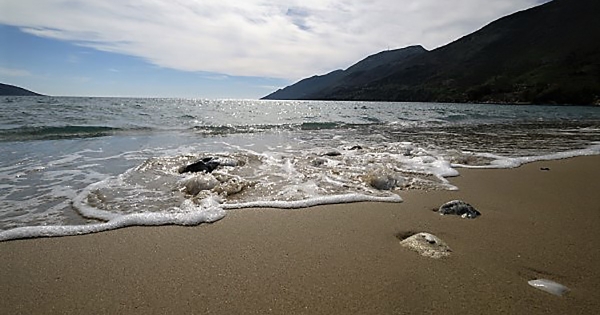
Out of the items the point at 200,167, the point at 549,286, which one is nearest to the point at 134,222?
the point at 200,167

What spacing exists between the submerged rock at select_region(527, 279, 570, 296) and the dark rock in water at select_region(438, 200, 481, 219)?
5.71 feet

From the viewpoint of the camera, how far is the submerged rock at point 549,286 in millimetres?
2711

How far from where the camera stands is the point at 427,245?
141 inches

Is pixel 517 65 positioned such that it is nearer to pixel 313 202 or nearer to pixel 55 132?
pixel 55 132

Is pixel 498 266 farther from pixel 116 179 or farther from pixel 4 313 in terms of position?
pixel 116 179

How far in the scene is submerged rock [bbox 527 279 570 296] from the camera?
8.89ft

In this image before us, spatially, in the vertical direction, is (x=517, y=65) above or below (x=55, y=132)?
above

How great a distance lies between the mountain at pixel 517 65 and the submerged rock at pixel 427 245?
107m

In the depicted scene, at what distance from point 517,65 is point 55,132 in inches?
5984

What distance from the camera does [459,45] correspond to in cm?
18062

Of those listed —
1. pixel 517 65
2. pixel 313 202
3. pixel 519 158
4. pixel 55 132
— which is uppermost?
pixel 517 65

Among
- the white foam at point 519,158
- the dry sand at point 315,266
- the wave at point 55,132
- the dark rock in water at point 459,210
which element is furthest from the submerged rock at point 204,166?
the wave at point 55,132

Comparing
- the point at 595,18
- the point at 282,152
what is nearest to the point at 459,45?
the point at 595,18

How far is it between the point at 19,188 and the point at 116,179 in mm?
1501
